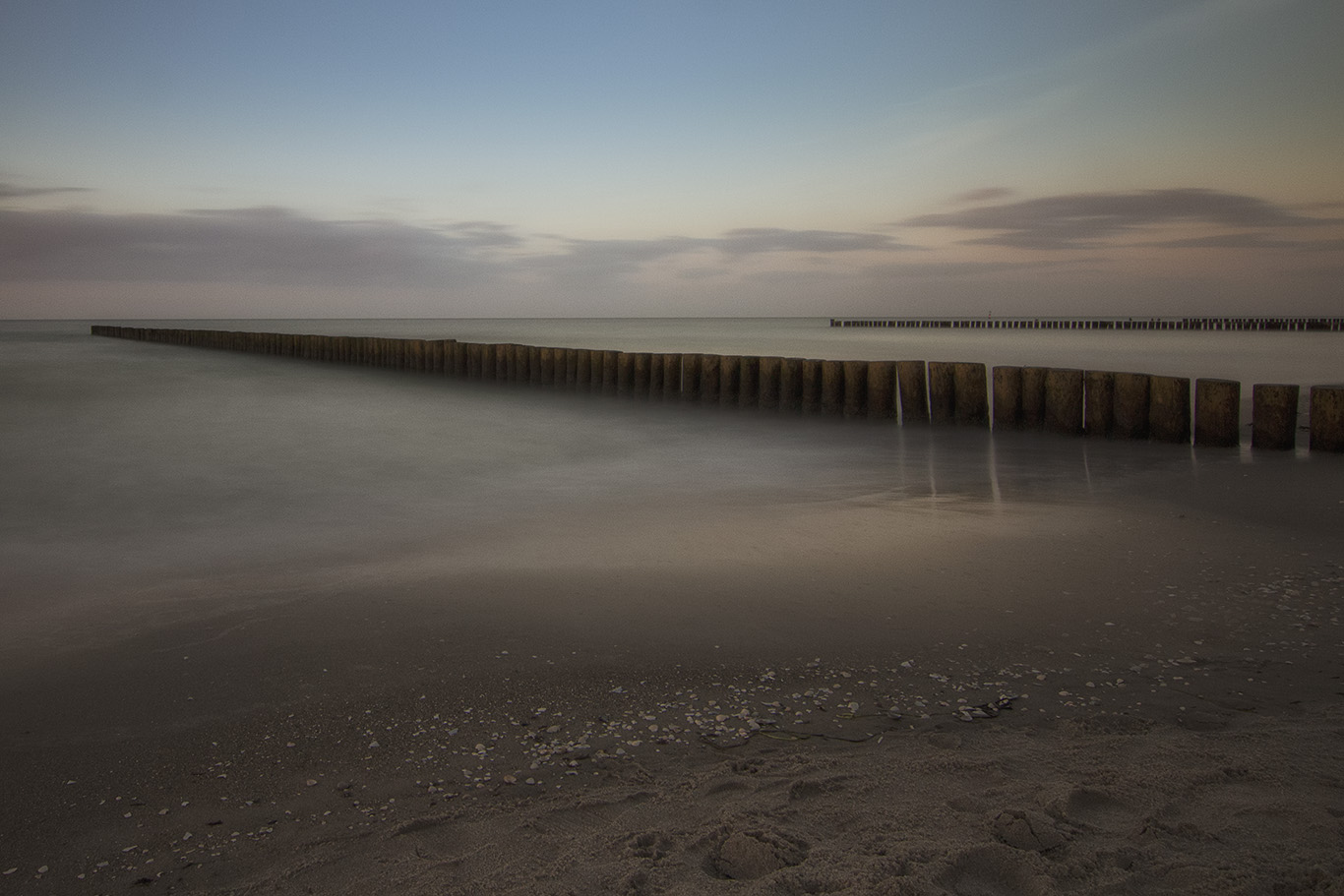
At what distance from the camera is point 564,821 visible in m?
2.06

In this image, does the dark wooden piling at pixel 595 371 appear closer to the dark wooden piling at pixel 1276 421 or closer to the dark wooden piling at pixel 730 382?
the dark wooden piling at pixel 730 382

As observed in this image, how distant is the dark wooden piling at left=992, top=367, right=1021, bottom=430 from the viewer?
32.9 ft

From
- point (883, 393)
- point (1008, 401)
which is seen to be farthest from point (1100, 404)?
point (883, 393)

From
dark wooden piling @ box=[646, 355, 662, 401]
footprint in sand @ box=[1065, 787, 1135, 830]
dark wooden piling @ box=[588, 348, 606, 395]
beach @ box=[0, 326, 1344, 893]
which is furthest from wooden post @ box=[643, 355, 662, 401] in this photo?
footprint in sand @ box=[1065, 787, 1135, 830]

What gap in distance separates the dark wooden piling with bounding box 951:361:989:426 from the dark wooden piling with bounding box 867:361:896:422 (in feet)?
2.76

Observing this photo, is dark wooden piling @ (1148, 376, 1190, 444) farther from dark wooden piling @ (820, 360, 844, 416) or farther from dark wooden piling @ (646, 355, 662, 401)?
dark wooden piling @ (646, 355, 662, 401)

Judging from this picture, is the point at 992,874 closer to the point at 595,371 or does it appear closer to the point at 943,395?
the point at 943,395

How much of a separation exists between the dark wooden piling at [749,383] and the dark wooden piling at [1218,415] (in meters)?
5.91

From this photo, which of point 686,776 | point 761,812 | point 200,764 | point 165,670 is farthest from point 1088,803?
point 165,670

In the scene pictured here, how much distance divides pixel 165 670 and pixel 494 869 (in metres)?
1.81

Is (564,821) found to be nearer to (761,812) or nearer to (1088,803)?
(761,812)

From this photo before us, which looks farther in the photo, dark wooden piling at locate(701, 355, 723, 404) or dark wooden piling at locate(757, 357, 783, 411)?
dark wooden piling at locate(701, 355, 723, 404)

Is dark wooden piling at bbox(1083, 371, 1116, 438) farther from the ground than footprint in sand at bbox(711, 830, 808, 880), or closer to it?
farther from the ground

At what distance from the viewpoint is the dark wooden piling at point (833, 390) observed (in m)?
11.8
